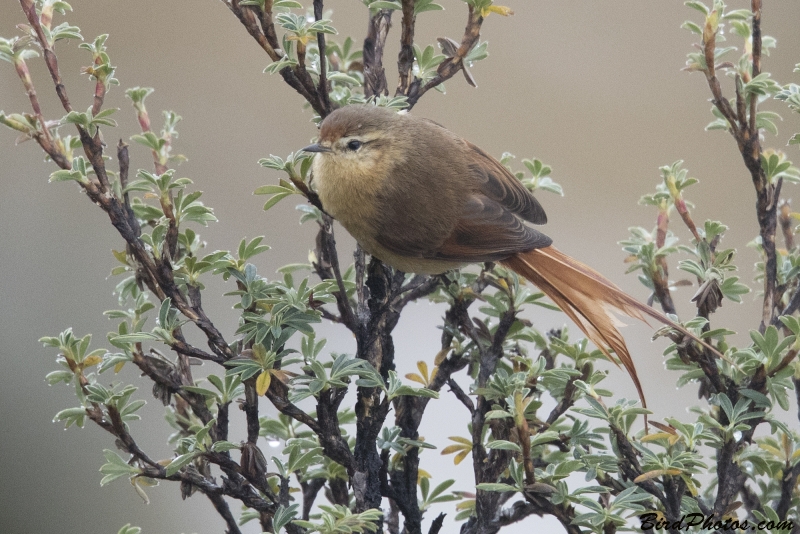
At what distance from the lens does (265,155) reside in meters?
3.26

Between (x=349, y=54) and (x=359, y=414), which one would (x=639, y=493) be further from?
(x=349, y=54)

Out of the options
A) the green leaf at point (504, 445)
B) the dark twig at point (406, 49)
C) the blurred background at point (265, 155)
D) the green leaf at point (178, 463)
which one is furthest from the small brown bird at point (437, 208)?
the blurred background at point (265, 155)

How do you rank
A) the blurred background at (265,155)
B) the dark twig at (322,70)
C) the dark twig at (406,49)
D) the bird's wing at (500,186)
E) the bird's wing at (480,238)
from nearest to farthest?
the dark twig at (322,70) < the dark twig at (406,49) < the bird's wing at (480,238) < the bird's wing at (500,186) < the blurred background at (265,155)

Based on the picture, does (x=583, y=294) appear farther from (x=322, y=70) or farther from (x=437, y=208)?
(x=322, y=70)

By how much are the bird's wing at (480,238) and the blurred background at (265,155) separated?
3.44 feet

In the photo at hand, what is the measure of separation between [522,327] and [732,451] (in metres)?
0.41

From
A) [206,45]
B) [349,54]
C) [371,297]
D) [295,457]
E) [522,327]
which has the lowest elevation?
[295,457]

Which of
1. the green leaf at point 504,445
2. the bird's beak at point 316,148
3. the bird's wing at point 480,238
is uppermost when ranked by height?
the bird's beak at point 316,148

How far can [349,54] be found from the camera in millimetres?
1649

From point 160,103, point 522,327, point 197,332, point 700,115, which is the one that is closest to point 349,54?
point 522,327

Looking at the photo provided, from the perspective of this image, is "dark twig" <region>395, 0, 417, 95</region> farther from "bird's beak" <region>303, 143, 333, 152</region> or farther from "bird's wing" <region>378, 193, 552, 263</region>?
"bird's wing" <region>378, 193, 552, 263</region>

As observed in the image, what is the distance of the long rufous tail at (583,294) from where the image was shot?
1528 mm

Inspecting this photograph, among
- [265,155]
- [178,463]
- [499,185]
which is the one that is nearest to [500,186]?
[499,185]

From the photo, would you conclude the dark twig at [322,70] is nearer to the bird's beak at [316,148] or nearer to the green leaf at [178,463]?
the bird's beak at [316,148]
